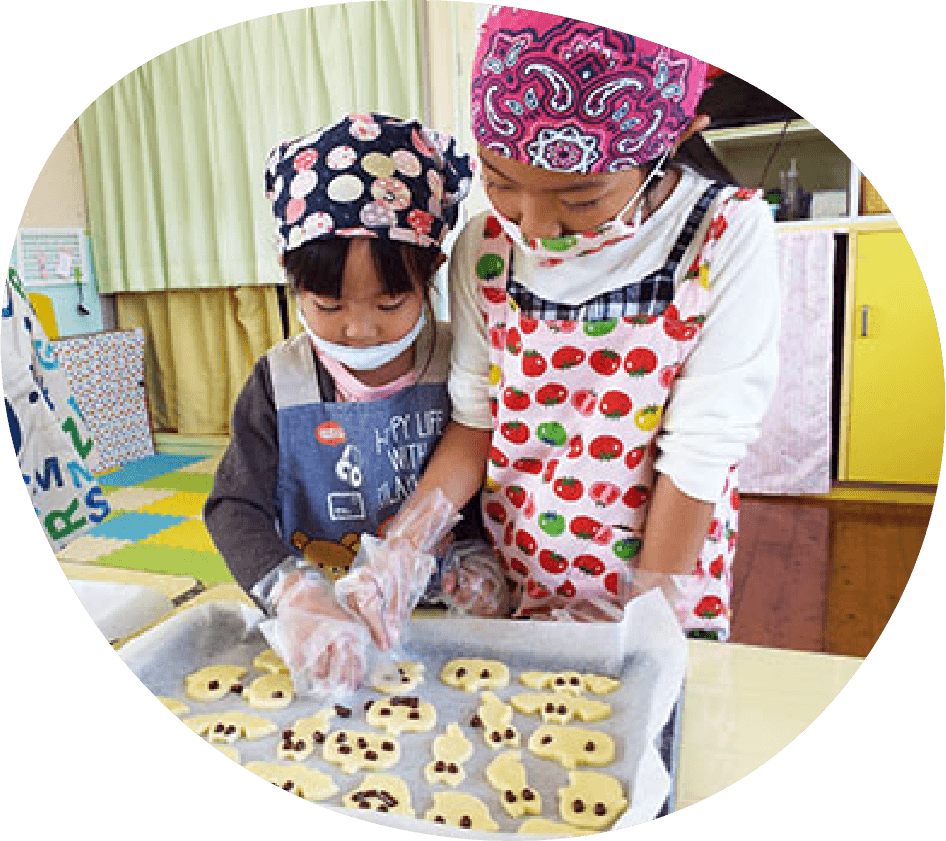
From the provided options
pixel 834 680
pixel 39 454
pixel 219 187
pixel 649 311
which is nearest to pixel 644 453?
pixel 649 311

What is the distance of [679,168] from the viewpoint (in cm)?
58

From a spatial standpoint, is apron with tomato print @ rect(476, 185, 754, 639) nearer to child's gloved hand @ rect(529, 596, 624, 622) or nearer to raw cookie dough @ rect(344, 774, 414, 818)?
child's gloved hand @ rect(529, 596, 624, 622)

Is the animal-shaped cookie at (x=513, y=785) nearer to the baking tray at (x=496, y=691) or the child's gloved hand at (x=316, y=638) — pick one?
the baking tray at (x=496, y=691)

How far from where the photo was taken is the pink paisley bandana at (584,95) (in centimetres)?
54

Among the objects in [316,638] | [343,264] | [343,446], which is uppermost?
[343,264]

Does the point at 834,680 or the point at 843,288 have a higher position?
the point at 843,288

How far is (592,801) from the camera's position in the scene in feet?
2.07

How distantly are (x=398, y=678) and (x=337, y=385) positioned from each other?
285 millimetres

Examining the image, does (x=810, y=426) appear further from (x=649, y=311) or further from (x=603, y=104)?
(x=603, y=104)

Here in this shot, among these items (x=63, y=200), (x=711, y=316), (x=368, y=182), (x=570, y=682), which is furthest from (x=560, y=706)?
(x=63, y=200)

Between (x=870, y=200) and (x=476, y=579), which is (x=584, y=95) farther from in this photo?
(x=476, y=579)

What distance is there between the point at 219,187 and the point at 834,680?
612mm

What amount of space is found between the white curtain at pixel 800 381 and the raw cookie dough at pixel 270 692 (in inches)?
17.4

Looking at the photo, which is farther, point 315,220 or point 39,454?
point 39,454
